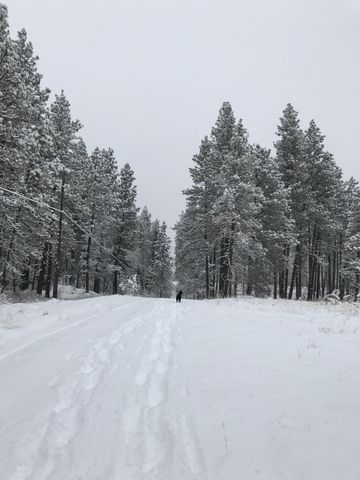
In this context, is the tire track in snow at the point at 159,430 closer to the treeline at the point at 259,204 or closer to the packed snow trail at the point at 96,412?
the packed snow trail at the point at 96,412

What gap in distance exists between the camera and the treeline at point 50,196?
57.9 feet

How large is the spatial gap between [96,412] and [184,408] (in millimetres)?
1221

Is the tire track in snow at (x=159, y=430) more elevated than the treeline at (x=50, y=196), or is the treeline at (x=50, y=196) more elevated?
the treeline at (x=50, y=196)

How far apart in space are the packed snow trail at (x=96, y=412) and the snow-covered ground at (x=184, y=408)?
0.05 feet

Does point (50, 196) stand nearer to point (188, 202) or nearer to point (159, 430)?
point (188, 202)

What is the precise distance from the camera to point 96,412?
16.4ft

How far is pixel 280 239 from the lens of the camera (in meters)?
29.9

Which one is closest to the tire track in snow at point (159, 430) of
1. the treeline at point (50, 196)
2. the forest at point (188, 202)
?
the treeline at point (50, 196)

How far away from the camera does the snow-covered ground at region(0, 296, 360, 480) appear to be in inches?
143

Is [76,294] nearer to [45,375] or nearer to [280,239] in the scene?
[280,239]

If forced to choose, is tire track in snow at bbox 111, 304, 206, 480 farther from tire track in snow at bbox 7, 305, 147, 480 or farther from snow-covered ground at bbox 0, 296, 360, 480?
tire track in snow at bbox 7, 305, 147, 480

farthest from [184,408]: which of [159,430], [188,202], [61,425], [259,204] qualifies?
[188,202]

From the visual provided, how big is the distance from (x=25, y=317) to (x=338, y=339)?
36.5ft

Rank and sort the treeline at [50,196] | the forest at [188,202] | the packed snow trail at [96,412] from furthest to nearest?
1. the forest at [188,202]
2. the treeline at [50,196]
3. the packed snow trail at [96,412]
